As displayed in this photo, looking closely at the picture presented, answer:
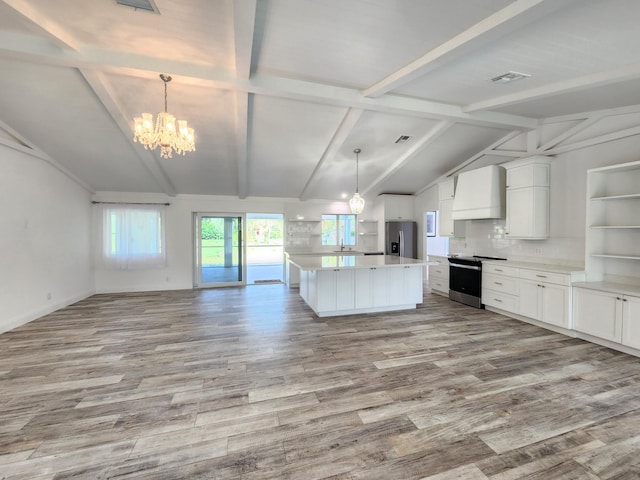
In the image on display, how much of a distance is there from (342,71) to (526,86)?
224cm

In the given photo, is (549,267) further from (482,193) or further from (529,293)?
(482,193)

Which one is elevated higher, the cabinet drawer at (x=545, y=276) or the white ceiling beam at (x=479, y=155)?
the white ceiling beam at (x=479, y=155)

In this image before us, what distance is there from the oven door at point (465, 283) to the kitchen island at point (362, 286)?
948mm

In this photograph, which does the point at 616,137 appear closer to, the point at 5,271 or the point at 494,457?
the point at 494,457

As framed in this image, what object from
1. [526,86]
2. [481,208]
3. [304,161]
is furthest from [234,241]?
[526,86]

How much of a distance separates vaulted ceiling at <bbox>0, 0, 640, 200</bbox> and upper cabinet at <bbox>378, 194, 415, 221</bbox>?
1.83m

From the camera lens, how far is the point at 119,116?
154 inches

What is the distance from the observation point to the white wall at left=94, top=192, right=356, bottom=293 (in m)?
6.41

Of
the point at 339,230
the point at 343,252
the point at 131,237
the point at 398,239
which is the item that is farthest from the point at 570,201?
the point at 131,237

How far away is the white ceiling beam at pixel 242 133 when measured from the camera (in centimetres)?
372

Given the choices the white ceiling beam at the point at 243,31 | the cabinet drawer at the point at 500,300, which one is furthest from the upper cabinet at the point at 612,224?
the white ceiling beam at the point at 243,31

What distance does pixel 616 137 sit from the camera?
12.3ft

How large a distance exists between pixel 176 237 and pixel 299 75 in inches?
199

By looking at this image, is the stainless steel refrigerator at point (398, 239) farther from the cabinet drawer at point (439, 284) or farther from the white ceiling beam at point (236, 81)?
the white ceiling beam at point (236, 81)
